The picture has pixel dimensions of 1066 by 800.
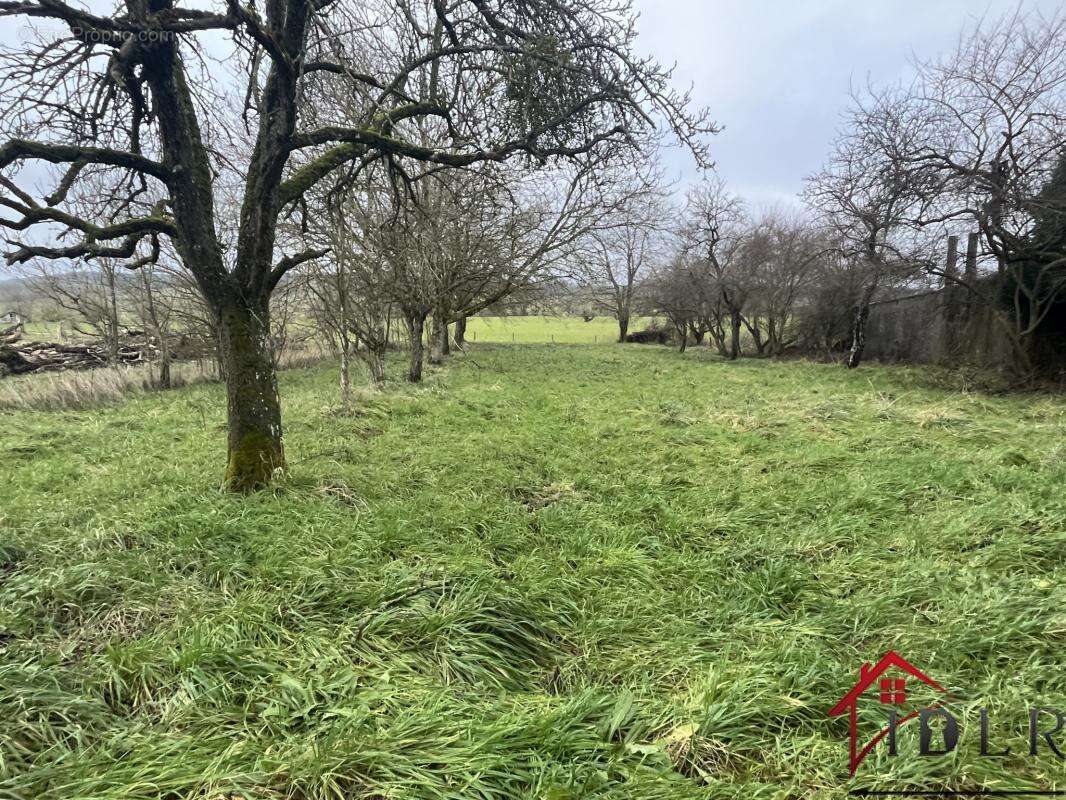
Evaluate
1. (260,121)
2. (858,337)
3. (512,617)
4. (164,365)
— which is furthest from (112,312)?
(858,337)

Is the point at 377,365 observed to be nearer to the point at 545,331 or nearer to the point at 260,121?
the point at 260,121

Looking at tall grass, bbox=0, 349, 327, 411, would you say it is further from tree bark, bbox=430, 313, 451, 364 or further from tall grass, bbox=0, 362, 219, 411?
tree bark, bbox=430, 313, 451, 364

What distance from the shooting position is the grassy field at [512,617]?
1654 mm

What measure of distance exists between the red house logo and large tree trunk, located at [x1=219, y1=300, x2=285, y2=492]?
455 centimetres

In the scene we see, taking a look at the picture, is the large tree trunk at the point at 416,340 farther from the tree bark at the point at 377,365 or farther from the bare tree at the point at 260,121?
the bare tree at the point at 260,121

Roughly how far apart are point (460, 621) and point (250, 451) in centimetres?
295

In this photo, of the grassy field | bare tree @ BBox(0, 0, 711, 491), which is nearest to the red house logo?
the grassy field

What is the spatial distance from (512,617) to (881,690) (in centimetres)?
179

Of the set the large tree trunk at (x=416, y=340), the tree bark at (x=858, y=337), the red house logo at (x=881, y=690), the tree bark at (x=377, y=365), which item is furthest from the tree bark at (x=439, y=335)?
the tree bark at (x=858, y=337)

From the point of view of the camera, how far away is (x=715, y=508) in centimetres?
420

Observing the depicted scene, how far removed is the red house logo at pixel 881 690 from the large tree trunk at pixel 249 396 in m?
4.55

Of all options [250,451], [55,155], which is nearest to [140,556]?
[250,451]

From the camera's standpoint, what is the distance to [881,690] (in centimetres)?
201

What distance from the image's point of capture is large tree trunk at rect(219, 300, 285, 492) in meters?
4.05
